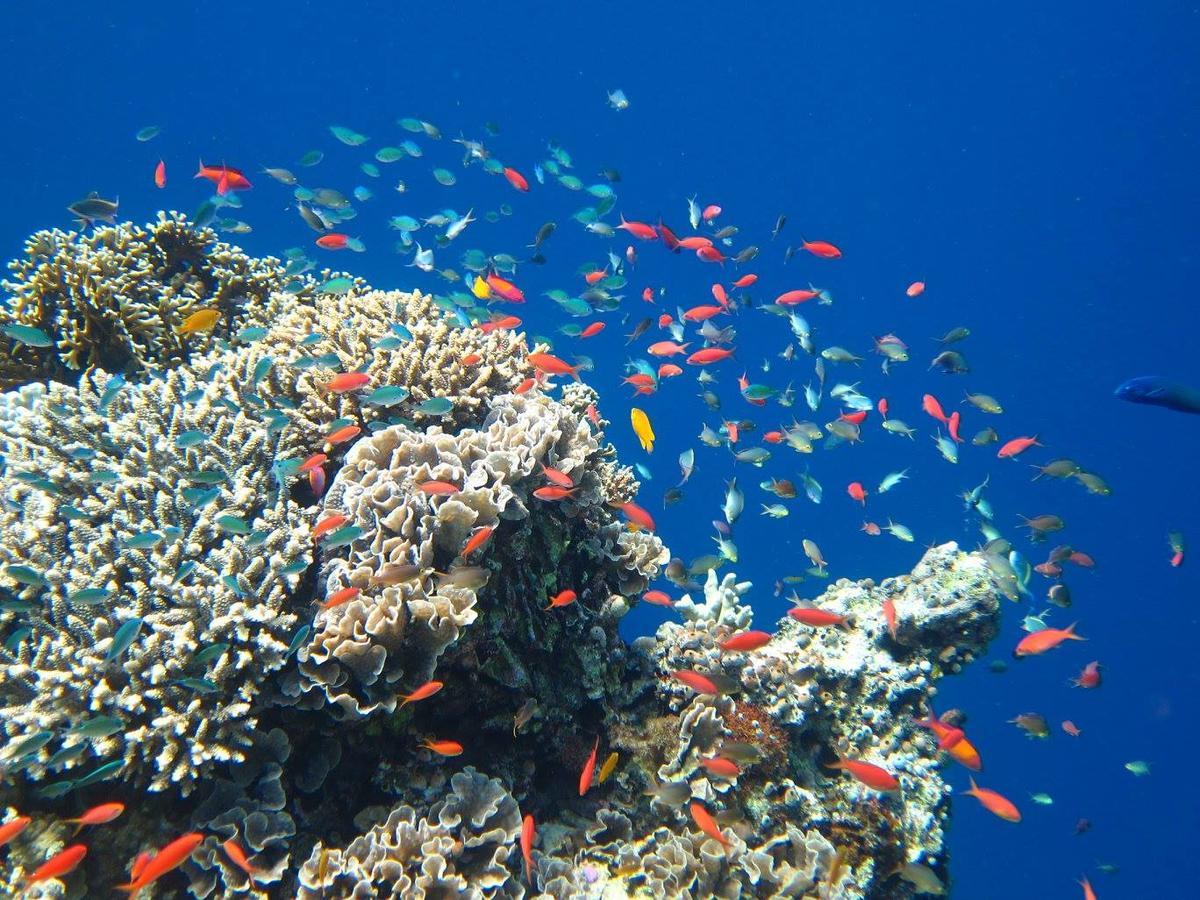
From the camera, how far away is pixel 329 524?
3828mm

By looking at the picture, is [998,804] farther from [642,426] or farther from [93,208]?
[93,208]

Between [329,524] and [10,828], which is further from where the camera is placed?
[329,524]

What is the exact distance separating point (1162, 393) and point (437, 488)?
4.86m

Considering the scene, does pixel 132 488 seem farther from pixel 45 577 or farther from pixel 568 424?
pixel 568 424

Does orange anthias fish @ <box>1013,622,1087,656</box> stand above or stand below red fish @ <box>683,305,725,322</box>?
below

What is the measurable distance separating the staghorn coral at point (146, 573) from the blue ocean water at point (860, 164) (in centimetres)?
6052

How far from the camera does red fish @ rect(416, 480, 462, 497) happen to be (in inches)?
151

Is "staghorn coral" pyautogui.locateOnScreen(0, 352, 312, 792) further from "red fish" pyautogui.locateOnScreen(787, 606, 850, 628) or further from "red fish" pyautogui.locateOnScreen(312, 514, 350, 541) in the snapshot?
"red fish" pyautogui.locateOnScreen(787, 606, 850, 628)

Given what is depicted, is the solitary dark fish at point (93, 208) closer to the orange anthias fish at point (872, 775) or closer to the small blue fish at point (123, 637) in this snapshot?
the small blue fish at point (123, 637)

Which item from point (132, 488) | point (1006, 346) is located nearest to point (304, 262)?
point (132, 488)

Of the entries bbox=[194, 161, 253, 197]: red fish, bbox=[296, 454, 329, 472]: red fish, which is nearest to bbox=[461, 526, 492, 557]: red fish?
bbox=[296, 454, 329, 472]: red fish

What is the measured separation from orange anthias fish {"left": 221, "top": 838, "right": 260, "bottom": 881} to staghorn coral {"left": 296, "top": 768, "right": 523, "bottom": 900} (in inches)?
9.9

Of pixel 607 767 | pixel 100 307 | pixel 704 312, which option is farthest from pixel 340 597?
pixel 704 312

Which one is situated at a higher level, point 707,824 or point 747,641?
point 747,641
